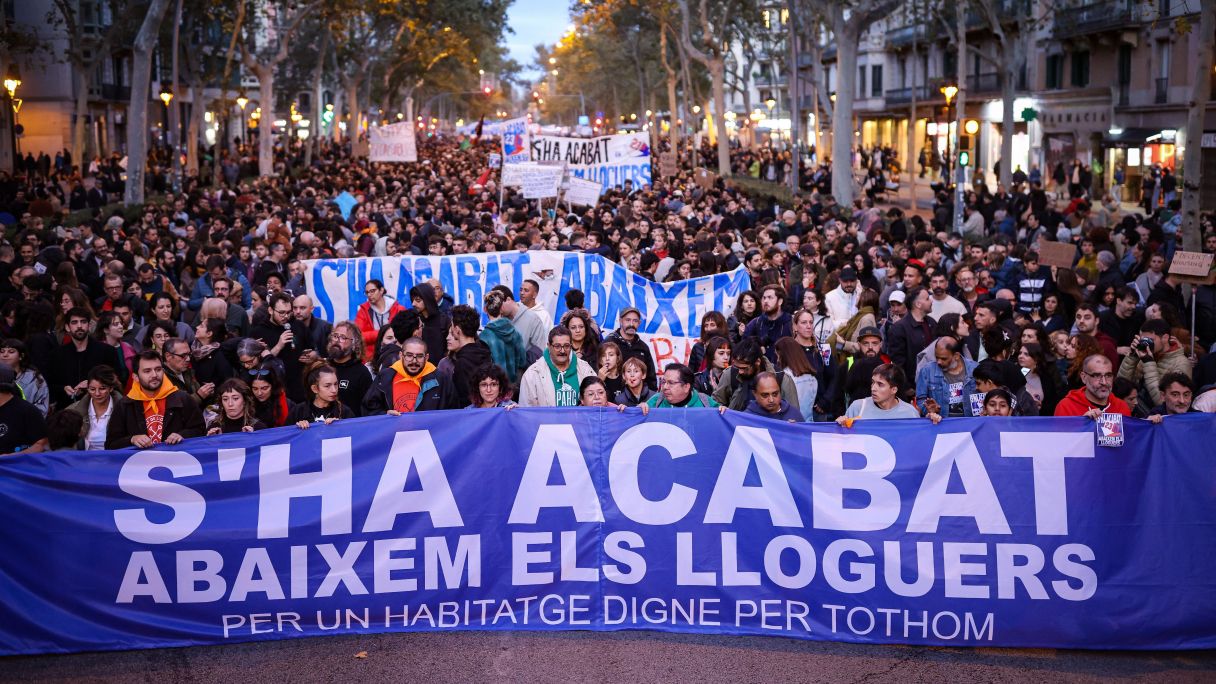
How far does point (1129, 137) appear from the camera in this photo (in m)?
43.4

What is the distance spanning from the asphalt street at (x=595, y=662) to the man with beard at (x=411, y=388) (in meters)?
1.94

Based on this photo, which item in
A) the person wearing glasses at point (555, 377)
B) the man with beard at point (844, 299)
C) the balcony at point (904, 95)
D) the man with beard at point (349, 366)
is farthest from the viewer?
the balcony at point (904, 95)

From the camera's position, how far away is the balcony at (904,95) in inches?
2564

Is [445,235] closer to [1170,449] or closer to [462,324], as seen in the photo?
[462,324]

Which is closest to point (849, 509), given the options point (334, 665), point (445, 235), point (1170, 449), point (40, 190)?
point (1170, 449)

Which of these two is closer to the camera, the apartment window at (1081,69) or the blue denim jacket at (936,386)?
the blue denim jacket at (936,386)

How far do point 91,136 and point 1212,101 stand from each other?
145 feet

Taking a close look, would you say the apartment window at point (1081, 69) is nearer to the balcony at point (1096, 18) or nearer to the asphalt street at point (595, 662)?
the balcony at point (1096, 18)

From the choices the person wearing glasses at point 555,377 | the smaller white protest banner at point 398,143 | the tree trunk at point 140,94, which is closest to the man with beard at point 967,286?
the person wearing glasses at point 555,377

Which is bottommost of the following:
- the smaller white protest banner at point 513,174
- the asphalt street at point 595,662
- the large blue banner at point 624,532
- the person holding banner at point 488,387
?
the asphalt street at point 595,662

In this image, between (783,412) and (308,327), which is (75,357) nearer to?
(308,327)

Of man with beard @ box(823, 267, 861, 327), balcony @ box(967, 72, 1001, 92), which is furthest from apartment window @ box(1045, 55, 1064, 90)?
man with beard @ box(823, 267, 861, 327)

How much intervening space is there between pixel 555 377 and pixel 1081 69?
44780mm

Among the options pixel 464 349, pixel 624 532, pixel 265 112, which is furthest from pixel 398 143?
pixel 624 532
